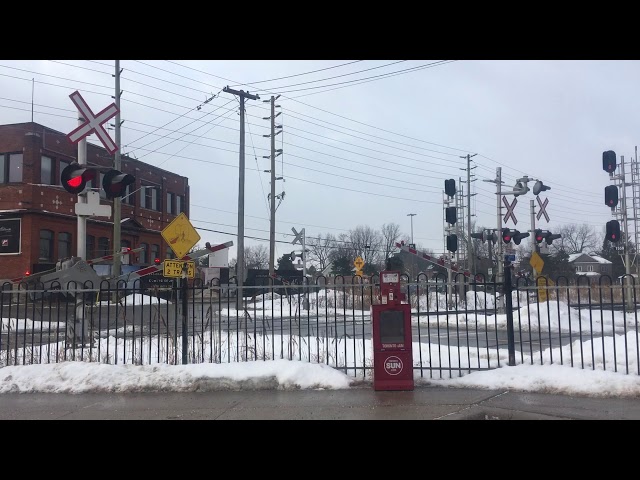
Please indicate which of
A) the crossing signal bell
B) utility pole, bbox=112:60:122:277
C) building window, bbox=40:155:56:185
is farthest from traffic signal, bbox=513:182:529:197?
building window, bbox=40:155:56:185

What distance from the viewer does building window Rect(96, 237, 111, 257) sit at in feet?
142

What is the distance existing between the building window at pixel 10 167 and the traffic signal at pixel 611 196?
3291 centimetres

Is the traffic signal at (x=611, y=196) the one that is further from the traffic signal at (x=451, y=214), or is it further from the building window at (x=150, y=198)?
the building window at (x=150, y=198)

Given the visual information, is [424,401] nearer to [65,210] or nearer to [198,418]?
[198,418]

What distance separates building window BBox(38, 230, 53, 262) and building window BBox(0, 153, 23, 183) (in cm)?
367

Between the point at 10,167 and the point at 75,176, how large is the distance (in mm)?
30878

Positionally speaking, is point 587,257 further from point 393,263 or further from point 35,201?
point 393,263

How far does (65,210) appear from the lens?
39.8 meters

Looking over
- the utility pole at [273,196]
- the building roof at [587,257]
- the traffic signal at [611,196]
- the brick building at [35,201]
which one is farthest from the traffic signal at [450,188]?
the building roof at [587,257]

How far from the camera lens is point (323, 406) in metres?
7.96

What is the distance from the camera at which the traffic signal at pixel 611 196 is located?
20.9 metres

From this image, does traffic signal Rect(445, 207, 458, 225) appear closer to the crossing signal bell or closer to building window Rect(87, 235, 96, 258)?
the crossing signal bell
